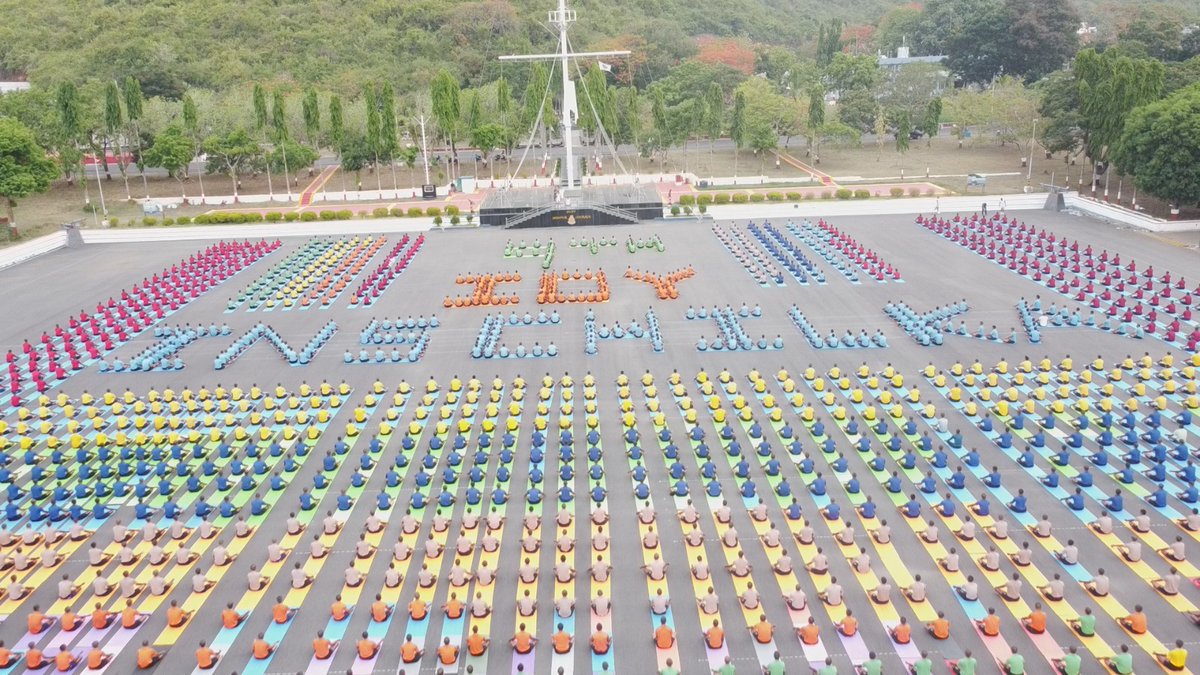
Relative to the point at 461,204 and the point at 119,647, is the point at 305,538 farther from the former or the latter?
the point at 461,204

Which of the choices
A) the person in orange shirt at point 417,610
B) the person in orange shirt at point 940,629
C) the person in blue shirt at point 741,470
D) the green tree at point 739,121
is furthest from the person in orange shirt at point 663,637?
the green tree at point 739,121

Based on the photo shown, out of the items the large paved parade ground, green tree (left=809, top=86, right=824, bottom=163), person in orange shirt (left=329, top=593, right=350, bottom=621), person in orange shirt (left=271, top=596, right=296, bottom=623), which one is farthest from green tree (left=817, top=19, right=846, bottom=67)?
person in orange shirt (left=271, top=596, right=296, bottom=623)

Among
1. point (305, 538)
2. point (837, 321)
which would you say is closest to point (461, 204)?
point (837, 321)

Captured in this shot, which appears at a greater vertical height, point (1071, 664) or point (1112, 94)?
point (1112, 94)

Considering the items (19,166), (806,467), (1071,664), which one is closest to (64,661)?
(806,467)

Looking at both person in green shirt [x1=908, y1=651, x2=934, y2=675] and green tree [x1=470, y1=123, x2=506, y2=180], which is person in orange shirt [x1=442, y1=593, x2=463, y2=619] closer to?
person in green shirt [x1=908, y1=651, x2=934, y2=675]

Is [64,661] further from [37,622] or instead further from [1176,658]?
[1176,658]

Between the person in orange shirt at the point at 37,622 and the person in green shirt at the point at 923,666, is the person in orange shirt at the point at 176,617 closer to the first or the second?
the person in orange shirt at the point at 37,622
